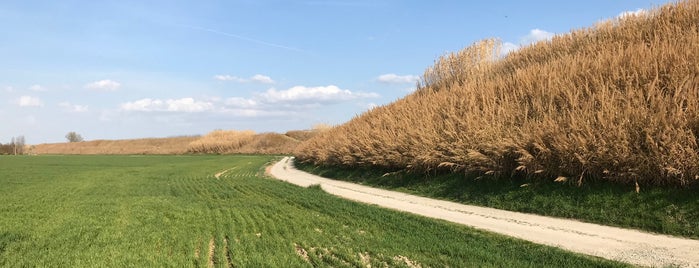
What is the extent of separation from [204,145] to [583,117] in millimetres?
106381

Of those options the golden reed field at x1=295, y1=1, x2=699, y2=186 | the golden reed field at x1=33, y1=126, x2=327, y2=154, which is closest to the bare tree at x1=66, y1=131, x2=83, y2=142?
the golden reed field at x1=33, y1=126, x2=327, y2=154

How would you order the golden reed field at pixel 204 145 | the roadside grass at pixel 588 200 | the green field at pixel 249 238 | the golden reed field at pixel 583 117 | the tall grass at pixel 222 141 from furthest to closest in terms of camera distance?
the tall grass at pixel 222 141 → the golden reed field at pixel 204 145 → the golden reed field at pixel 583 117 → the roadside grass at pixel 588 200 → the green field at pixel 249 238

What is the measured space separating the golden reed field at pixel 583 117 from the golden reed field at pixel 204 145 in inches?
2486

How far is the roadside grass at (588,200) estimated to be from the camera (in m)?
9.65

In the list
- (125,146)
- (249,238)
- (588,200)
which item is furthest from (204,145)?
(588,200)

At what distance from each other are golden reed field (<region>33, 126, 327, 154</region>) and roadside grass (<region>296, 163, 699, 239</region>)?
228 ft

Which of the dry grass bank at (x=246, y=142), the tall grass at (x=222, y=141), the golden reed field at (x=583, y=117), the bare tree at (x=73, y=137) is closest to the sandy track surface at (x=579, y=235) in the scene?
the golden reed field at (x=583, y=117)

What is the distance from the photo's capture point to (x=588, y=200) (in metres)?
11.6

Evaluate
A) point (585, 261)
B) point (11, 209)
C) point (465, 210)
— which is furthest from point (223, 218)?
point (585, 261)

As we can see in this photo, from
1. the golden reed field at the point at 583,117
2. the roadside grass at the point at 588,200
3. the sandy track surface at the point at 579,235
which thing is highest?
the golden reed field at the point at 583,117

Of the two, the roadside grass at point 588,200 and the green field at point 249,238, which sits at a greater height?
the roadside grass at point 588,200

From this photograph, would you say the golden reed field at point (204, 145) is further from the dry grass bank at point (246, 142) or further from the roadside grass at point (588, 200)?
the roadside grass at point (588, 200)

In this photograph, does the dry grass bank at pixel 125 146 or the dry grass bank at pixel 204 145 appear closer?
the dry grass bank at pixel 204 145

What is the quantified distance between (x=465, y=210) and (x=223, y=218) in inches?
266
